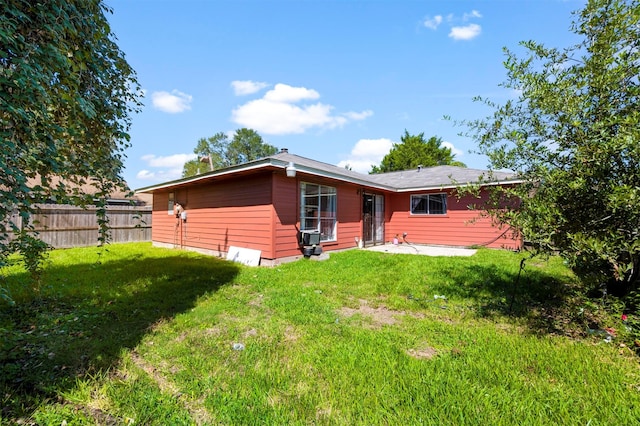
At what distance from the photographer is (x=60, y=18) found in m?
1.88

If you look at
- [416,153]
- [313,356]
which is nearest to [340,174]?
[313,356]

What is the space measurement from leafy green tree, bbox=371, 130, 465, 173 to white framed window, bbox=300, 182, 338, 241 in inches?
928

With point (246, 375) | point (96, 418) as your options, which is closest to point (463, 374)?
point (246, 375)

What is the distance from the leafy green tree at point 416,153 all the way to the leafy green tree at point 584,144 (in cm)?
2849

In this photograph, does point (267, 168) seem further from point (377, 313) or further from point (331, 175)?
point (377, 313)

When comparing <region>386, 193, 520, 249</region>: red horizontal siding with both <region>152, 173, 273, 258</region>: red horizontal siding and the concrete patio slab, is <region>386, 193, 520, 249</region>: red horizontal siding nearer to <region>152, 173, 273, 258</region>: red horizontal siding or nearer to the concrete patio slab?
the concrete patio slab

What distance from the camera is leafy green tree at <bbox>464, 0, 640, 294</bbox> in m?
2.32

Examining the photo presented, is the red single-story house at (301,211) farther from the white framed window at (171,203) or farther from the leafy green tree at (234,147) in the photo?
the leafy green tree at (234,147)

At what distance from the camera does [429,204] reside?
36.2 feet

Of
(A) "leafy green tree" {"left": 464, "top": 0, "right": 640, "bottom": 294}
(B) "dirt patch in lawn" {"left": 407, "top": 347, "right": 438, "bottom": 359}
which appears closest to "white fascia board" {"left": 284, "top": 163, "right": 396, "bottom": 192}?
(A) "leafy green tree" {"left": 464, "top": 0, "right": 640, "bottom": 294}

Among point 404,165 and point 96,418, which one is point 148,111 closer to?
point 96,418

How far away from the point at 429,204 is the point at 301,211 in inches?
230

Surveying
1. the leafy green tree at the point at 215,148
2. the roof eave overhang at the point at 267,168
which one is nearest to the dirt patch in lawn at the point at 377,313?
the roof eave overhang at the point at 267,168

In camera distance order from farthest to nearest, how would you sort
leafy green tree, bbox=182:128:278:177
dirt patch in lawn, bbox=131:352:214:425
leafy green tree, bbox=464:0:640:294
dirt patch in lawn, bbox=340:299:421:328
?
1. leafy green tree, bbox=182:128:278:177
2. dirt patch in lawn, bbox=340:299:421:328
3. leafy green tree, bbox=464:0:640:294
4. dirt patch in lawn, bbox=131:352:214:425
